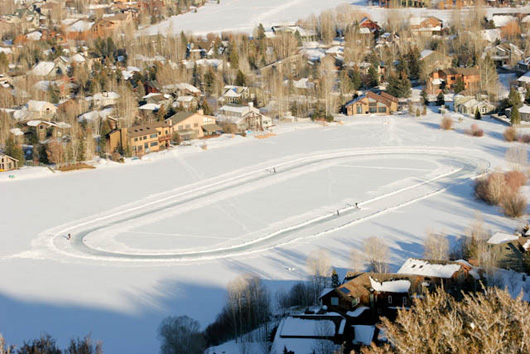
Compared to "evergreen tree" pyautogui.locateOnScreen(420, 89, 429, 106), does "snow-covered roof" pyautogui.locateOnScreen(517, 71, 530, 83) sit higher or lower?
higher

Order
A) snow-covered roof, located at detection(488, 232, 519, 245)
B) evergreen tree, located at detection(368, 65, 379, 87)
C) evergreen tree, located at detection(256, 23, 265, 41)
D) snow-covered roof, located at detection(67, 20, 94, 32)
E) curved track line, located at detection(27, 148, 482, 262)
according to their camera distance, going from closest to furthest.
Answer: snow-covered roof, located at detection(488, 232, 519, 245), curved track line, located at detection(27, 148, 482, 262), evergreen tree, located at detection(368, 65, 379, 87), evergreen tree, located at detection(256, 23, 265, 41), snow-covered roof, located at detection(67, 20, 94, 32)

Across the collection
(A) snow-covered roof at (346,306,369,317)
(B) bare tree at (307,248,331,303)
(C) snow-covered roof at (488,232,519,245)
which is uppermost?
(C) snow-covered roof at (488,232,519,245)

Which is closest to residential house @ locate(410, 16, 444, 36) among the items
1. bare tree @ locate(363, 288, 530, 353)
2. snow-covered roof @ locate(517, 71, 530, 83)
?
snow-covered roof @ locate(517, 71, 530, 83)

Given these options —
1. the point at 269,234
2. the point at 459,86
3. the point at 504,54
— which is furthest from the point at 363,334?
the point at 504,54

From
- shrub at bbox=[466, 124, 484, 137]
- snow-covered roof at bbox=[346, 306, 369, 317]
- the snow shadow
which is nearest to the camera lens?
snow-covered roof at bbox=[346, 306, 369, 317]

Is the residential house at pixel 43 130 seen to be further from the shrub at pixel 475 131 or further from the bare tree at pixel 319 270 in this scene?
the bare tree at pixel 319 270

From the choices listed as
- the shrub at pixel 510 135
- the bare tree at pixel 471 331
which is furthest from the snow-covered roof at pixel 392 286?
the shrub at pixel 510 135

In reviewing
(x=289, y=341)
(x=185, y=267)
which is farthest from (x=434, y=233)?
(x=289, y=341)

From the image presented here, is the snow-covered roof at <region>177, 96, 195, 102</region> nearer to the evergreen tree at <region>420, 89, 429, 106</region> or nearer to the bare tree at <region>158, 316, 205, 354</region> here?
the evergreen tree at <region>420, 89, 429, 106</region>
